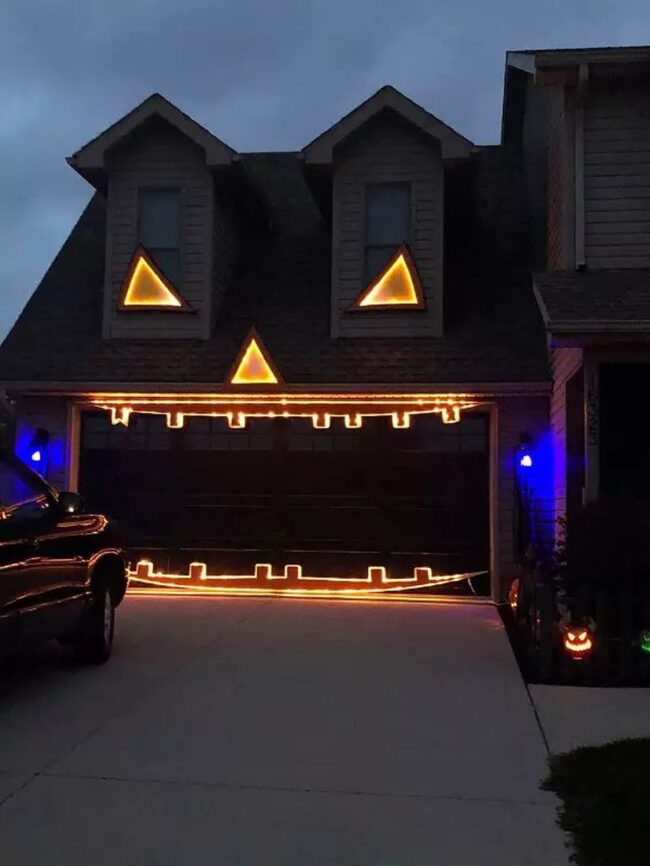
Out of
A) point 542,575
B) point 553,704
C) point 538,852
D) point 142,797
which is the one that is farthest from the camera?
point 542,575

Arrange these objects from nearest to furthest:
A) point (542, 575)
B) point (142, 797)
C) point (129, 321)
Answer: point (142, 797) → point (542, 575) → point (129, 321)

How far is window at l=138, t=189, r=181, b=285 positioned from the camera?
12.2m

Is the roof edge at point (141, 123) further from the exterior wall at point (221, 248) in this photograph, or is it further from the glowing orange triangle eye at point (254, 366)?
the glowing orange triangle eye at point (254, 366)

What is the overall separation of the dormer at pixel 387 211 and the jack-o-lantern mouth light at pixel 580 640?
544cm

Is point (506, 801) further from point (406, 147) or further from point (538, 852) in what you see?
point (406, 147)

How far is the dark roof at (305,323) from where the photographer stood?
37.2ft

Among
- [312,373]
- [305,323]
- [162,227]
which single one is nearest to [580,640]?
[312,373]

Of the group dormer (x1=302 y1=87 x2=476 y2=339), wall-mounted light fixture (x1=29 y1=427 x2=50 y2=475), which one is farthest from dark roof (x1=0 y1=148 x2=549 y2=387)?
wall-mounted light fixture (x1=29 y1=427 x2=50 y2=475)

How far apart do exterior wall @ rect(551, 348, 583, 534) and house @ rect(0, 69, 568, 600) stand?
19 cm

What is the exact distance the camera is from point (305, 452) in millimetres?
11953

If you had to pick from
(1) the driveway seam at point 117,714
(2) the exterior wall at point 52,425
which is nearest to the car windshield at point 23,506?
(1) the driveway seam at point 117,714

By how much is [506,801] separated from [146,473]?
28.4 feet

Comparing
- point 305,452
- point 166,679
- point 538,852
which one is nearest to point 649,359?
point 305,452

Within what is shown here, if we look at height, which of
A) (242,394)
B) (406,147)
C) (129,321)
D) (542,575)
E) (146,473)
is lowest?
(542,575)
